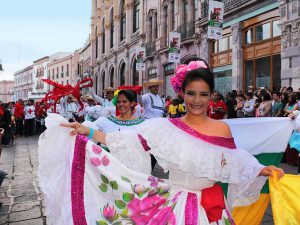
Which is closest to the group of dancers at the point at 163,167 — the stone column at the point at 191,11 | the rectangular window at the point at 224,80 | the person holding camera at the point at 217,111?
the person holding camera at the point at 217,111

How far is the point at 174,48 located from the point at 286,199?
15.6m

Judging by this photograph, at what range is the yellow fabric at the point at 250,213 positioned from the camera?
→ 2965 mm

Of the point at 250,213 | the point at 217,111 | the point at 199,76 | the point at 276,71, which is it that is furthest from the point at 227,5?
the point at 199,76

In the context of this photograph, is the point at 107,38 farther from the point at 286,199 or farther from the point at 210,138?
the point at 286,199

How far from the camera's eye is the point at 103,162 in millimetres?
2779

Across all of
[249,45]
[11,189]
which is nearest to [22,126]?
[249,45]

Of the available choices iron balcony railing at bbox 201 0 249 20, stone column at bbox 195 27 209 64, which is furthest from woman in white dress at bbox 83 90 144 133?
stone column at bbox 195 27 209 64

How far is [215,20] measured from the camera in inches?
516

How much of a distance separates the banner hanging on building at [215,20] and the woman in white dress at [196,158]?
10776mm

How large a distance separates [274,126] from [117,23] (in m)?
32.8

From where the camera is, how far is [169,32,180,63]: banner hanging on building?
17172mm

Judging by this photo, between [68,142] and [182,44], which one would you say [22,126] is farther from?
[68,142]

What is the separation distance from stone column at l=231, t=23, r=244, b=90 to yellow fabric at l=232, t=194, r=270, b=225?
1243 centimetres

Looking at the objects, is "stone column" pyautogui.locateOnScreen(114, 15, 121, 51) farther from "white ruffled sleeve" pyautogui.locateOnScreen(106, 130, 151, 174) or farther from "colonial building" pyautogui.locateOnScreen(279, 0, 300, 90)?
"white ruffled sleeve" pyautogui.locateOnScreen(106, 130, 151, 174)
